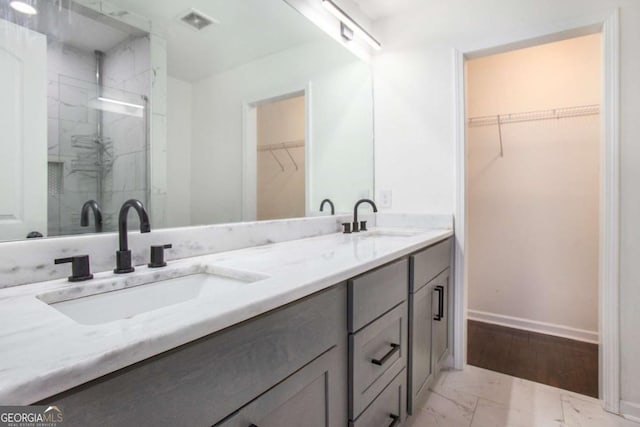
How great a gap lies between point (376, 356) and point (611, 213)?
1379 mm

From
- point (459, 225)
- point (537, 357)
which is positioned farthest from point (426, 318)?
point (537, 357)

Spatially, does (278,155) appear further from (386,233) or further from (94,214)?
(94,214)

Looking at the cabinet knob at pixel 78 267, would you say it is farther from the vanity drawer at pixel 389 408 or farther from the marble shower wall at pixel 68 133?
the vanity drawer at pixel 389 408

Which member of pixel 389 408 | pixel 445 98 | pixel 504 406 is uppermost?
pixel 445 98

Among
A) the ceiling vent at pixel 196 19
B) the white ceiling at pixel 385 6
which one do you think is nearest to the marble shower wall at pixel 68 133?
the ceiling vent at pixel 196 19

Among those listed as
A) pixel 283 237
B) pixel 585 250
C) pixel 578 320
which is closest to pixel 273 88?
pixel 283 237

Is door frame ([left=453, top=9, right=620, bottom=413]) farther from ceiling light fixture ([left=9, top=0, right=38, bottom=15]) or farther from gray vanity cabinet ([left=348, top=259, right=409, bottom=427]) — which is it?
ceiling light fixture ([left=9, top=0, right=38, bottom=15])

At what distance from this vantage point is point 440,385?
5.92ft

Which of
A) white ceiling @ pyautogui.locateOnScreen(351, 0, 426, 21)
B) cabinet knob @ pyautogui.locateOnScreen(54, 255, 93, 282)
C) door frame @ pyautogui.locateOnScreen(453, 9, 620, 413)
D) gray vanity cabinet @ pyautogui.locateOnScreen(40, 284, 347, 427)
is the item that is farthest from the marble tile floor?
white ceiling @ pyautogui.locateOnScreen(351, 0, 426, 21)

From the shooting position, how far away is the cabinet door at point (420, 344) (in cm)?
133

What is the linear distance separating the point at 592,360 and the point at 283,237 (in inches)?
83.8

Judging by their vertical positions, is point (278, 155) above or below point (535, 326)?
above

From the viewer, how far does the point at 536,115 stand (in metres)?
2.44

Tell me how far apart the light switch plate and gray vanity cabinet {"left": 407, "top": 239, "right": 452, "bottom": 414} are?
0.49 m
